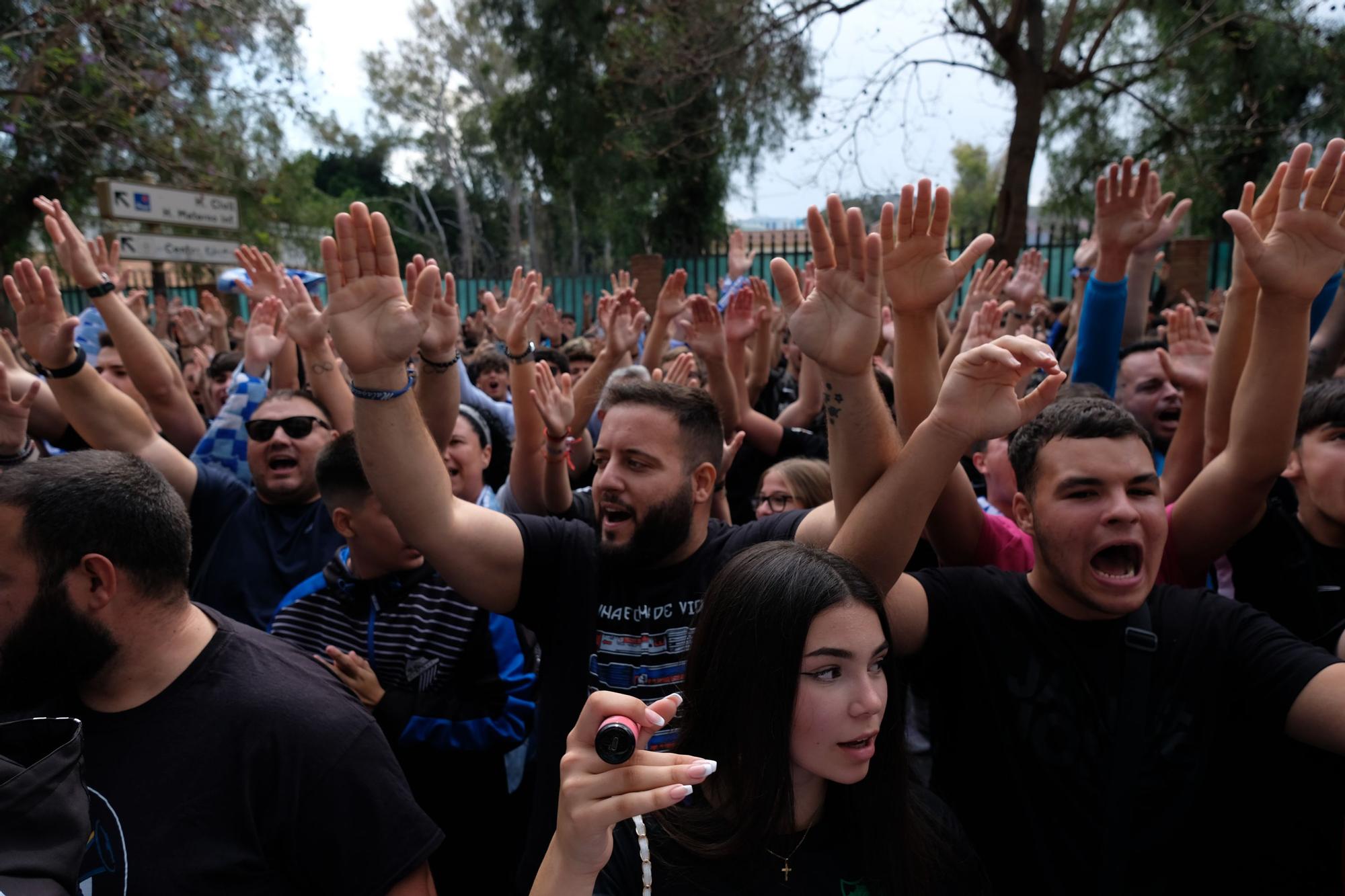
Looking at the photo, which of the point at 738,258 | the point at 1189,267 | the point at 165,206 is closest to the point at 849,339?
the point at 738,258

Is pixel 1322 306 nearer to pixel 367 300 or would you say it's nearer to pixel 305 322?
pixel 367 300

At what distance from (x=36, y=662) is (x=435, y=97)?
125 ft

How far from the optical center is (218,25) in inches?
484

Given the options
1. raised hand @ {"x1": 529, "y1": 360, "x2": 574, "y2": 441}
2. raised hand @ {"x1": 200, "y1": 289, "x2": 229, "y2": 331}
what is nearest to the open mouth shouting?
raised hand @ {"x1": 529, "y1": 360, "x2": 574, "y2": 441}

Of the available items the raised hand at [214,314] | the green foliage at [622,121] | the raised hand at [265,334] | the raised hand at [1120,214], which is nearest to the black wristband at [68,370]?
the raised hand at [265,334]

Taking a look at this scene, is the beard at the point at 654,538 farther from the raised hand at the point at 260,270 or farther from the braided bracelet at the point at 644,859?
the raised hand at the point at 260,270

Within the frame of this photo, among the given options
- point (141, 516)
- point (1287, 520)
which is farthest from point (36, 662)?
point (1287, 520)

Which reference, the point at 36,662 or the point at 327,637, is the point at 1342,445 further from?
the point at 36,662

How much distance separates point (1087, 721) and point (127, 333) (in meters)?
3.71

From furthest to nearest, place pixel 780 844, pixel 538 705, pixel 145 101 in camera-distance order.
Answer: pixel 145 101 → pixel 538 705 → pixel 780 844

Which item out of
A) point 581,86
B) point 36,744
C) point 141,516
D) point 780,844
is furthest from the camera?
point 581,86

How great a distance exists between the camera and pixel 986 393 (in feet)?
6.62

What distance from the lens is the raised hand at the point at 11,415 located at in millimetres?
3195

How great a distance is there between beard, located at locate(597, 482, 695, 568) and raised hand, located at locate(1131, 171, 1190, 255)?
8.15 ft
